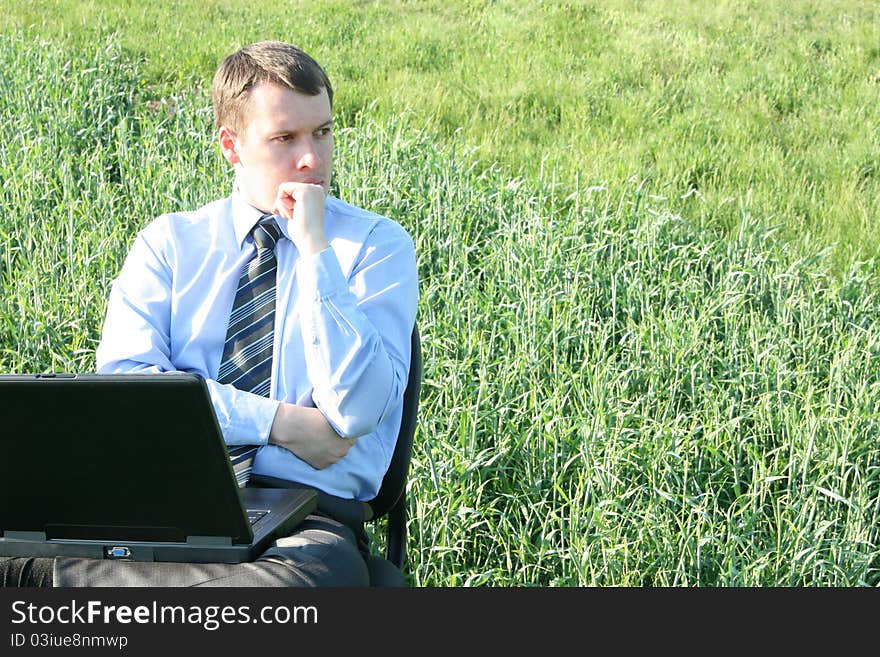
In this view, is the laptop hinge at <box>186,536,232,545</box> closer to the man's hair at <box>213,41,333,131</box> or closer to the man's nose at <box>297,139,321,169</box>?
the man's nose at <box>297,139,321,169</box>

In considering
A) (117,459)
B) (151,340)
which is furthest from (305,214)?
(117,459)

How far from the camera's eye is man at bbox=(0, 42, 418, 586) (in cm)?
194

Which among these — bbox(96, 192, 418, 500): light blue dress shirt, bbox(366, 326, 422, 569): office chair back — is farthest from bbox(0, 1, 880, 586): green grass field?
bbox(96, 192, 418, 500): light blue dress shirt

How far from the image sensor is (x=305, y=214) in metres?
1.99

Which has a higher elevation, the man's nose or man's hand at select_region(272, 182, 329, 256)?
the man's nose

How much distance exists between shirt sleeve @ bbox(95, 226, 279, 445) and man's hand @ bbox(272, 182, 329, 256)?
0.28 metres

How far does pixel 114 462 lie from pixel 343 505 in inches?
21.2

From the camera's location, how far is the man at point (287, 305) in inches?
76.4

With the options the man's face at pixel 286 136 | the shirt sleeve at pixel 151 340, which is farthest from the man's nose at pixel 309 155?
the shirt sleeve at pixel 151 340

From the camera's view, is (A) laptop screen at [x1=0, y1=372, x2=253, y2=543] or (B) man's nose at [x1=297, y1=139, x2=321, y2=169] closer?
(A) laptop screen at [x1=0, y1=372, x2=253, y2=543]

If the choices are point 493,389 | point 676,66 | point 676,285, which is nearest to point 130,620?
point 493,389

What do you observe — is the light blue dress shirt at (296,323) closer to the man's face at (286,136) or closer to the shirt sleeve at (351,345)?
the shirt sleeve at (351,345)

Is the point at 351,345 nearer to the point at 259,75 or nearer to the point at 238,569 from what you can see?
the point at 238,569

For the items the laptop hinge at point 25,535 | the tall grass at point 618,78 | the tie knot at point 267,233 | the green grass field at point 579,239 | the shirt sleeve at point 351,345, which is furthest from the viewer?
the tall grass at point 618,78
